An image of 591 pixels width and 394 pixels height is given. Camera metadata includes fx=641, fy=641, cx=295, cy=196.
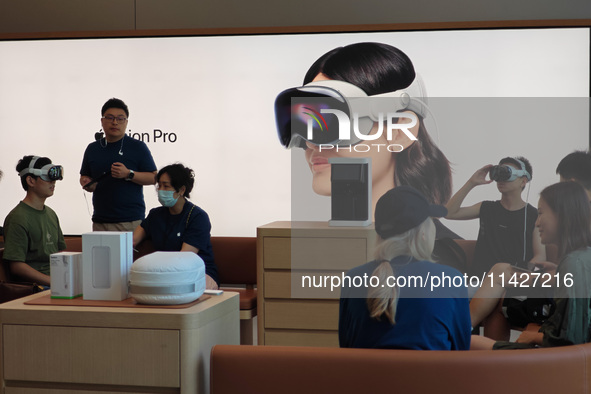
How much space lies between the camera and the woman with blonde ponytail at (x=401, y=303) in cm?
174

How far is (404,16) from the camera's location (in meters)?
4.83

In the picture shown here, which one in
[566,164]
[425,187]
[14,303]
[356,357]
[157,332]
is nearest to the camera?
[356,357]

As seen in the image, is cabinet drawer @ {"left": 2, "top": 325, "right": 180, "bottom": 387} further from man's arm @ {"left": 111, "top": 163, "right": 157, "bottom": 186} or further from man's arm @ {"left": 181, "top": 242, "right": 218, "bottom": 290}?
man's arm @ {"left": 111, "top": 163, "right": 157, "bottom": 186}

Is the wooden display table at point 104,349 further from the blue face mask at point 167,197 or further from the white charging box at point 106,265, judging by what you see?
the blue face mask at point 167,197

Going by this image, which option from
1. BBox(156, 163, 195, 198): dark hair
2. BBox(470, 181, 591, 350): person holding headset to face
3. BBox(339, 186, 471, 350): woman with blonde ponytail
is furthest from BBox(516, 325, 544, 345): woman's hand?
BBox(156, 163, 195, 198): dark hair

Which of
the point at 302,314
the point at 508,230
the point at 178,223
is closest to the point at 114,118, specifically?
the point at 178,223

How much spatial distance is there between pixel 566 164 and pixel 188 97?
2914 mm

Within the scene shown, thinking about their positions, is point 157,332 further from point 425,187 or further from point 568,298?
point 425,187

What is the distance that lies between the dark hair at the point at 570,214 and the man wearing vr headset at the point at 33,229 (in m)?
2.44

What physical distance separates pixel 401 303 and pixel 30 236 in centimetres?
235

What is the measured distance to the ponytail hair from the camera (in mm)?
1760

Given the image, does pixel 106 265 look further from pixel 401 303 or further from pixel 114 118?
pixel 114 118

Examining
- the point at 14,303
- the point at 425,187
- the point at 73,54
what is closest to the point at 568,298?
the point at 14,303

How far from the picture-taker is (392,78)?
479 centimetres
